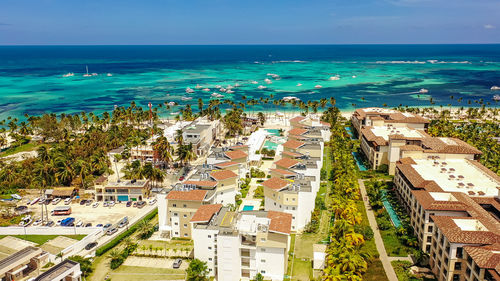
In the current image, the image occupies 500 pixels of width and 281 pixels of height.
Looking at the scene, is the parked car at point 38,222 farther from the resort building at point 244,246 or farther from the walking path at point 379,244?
the walking path at point 379,244

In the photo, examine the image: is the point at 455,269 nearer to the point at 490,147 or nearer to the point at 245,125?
the point at 490,147

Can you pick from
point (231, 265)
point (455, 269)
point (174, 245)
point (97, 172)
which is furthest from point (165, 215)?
point (455, 269)

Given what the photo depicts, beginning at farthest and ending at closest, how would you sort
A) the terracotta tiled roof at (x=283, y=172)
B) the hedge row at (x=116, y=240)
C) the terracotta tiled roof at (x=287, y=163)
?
the terracotta tiled roof at (x=287, y=163)
the terracotta tiled roof at (x=283, y=172)
the hedge row at (x=116, y=240)

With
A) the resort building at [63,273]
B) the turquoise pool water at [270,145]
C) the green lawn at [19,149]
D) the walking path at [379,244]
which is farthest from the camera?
the turquoise pool water at [270,145]

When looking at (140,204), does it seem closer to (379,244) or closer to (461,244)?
(379,244)

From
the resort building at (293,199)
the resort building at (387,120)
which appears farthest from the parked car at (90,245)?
A: the resort building at (387,120)

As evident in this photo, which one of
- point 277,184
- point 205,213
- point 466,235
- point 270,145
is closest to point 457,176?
point 466,235

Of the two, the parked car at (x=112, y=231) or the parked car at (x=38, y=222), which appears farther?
the parked car at (x=38, y=222)
